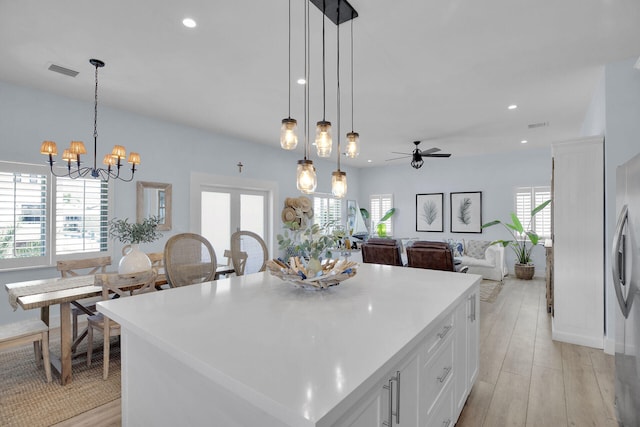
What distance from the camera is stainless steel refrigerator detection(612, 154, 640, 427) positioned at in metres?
1.43

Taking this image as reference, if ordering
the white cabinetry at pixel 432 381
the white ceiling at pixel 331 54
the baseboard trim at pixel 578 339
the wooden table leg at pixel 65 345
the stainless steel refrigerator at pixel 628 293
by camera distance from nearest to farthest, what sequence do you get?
the white cabinetry at pixel 432 381 < the stainless steel refrigerator at pixel 628 293 < the white ceiling at pixel 331 54 < the wooden table leg at pixel 65 345 < the baseboard trim at pixel 578 339

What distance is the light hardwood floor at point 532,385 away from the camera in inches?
77.6

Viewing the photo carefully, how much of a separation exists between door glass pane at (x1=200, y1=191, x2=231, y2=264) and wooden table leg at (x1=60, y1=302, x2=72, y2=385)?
2582 millimetres

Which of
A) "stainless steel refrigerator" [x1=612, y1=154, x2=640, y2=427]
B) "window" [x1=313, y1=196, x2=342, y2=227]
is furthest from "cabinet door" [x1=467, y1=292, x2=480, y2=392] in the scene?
"window" [x1=313, y1=196, x2=342, y2=227]

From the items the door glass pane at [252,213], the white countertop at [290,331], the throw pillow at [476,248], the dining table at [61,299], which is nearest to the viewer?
the white countertop at [290,331]

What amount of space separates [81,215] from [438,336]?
4034 mm

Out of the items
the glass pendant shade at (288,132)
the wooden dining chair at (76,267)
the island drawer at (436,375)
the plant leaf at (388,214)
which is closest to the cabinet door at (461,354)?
the island drawer at (436,375)

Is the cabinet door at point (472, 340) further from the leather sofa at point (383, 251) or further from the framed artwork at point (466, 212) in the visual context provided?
the framed artwork at point (466, 212)

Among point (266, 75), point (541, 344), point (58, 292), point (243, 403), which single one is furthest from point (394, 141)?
point (243, 403)

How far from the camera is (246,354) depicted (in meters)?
0.93

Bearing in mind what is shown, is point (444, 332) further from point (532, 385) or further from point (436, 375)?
point (532, 385)

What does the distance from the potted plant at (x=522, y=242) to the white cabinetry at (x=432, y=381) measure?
4762mm

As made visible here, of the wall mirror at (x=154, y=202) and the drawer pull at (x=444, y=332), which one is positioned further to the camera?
the wall mirror at (x=154, y=202)

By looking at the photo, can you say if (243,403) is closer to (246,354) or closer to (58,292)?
(246,354)
